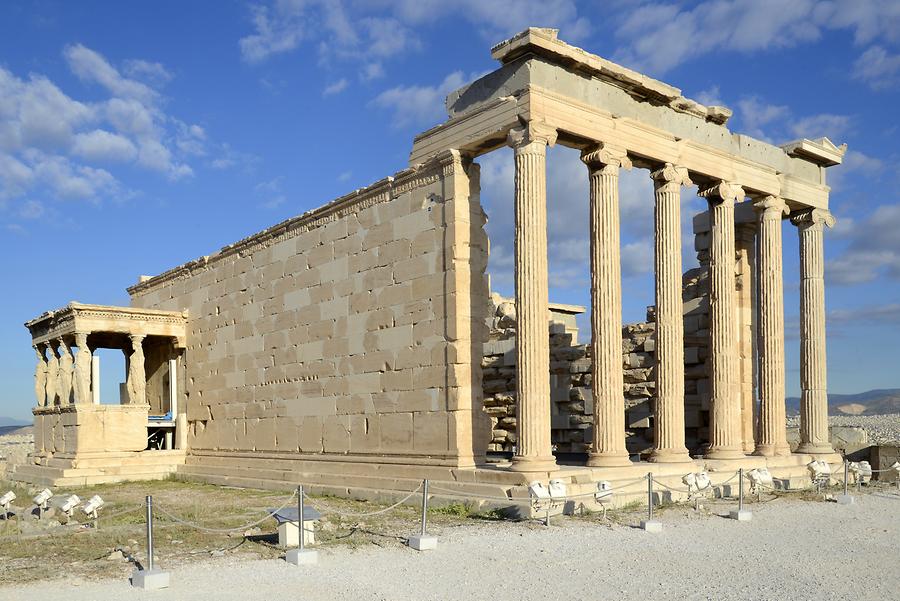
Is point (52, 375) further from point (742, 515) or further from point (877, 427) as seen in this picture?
point (877, 427)

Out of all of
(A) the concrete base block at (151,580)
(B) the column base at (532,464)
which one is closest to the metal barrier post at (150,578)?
(A) the concrete base block at (151,580)

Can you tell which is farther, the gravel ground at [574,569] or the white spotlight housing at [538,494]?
the white spotlight housing at [538,494]

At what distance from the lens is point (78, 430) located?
24.2m

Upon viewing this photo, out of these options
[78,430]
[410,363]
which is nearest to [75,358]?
[78,430]

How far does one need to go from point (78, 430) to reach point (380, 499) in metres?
11.2

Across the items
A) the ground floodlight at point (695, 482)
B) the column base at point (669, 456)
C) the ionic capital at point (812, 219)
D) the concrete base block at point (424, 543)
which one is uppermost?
the ionic capital at point (812, 219)

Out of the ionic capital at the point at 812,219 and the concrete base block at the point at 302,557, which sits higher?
the ionic capital at the point at 812,219

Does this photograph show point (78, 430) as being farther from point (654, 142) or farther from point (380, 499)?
point (654, 142)

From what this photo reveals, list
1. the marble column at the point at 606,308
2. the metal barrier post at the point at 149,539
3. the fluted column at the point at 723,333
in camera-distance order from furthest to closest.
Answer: the fluted column at the point at 723,333, the marble column at the point at 606,308, the metal barrier post at the point at 149,539

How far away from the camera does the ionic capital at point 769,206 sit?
20.1 meters

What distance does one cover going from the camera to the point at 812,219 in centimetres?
2131

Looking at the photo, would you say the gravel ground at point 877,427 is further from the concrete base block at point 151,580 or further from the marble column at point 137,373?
the concrete base block at point 151,580

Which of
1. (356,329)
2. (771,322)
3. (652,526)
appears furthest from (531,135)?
(771,322)

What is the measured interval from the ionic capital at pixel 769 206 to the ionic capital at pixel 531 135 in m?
7.02
